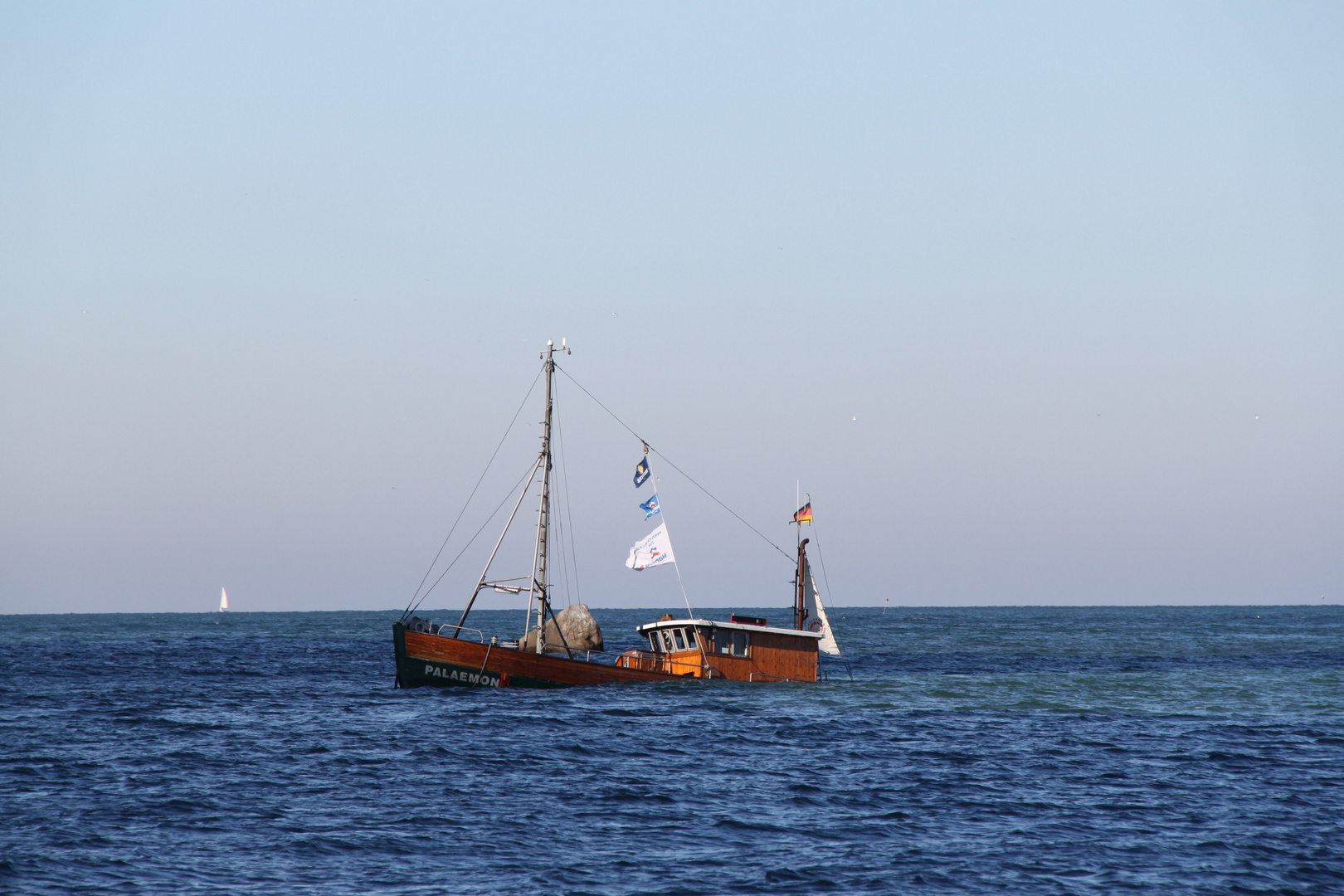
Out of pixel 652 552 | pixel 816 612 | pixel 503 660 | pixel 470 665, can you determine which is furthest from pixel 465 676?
pixel 816 612

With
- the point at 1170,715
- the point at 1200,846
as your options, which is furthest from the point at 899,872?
the point at 1170,715

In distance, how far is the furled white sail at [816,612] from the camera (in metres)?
54.9

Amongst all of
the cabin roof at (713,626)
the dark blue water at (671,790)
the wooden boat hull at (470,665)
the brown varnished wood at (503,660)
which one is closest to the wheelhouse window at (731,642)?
the cabin roof at (713,626)

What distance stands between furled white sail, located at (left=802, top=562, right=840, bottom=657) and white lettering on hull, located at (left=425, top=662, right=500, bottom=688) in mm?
15534

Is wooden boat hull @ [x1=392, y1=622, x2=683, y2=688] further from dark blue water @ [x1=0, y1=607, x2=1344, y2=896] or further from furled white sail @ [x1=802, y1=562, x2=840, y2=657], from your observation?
furled white sail @ [x1=802, y1=562, x2=840, y2=657]

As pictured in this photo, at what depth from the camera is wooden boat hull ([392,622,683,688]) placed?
4694 cm

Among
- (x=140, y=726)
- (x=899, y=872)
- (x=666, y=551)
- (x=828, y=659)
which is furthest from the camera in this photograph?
(x=828, y=659)

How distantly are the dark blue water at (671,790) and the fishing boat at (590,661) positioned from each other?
0.85 metres

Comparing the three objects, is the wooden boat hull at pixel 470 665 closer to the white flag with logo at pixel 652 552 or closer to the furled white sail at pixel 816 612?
the white flag with logo at pixel 652 552

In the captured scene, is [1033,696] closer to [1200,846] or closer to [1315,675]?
[1315,675]

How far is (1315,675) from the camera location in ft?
218

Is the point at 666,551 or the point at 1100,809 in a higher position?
the point at 666,551

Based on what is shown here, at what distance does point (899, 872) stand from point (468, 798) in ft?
36.0

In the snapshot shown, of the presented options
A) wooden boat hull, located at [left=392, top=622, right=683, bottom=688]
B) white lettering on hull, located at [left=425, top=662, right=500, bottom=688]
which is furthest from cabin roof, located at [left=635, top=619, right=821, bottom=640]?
white lettering on hull, located at [left=425, top=662, right=500, bottom=688]
